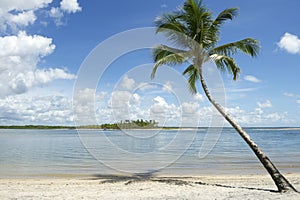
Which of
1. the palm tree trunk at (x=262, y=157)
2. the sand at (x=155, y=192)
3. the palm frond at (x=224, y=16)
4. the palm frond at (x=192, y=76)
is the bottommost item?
the sand at (x=155, y=192)

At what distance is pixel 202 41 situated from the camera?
1145cm

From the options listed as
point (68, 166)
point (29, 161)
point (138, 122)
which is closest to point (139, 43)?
point (138, 122)

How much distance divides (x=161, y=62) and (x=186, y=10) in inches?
80.2

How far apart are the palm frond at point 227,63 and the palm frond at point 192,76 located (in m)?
1.06

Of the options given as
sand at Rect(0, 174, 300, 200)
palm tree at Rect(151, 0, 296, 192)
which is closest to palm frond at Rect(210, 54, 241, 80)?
palm tree at Rect(151, 0, 296, 192)

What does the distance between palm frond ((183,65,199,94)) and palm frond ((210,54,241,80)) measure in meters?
1.06

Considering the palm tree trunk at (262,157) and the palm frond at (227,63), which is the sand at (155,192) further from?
the palm frond at (227,63)

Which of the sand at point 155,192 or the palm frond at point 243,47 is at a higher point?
the palm frond at point 243,47

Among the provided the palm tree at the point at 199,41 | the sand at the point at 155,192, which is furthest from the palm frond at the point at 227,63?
the sand at the point at 155,192

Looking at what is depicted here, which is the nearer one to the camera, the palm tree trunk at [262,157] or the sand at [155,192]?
the sand at [155,192]

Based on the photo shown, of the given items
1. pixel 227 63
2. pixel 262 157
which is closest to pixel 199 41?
pixel 227 63

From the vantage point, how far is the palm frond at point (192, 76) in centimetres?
1254

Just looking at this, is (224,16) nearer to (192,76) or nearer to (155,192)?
(192,76)

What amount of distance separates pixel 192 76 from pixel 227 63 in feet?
5.49
